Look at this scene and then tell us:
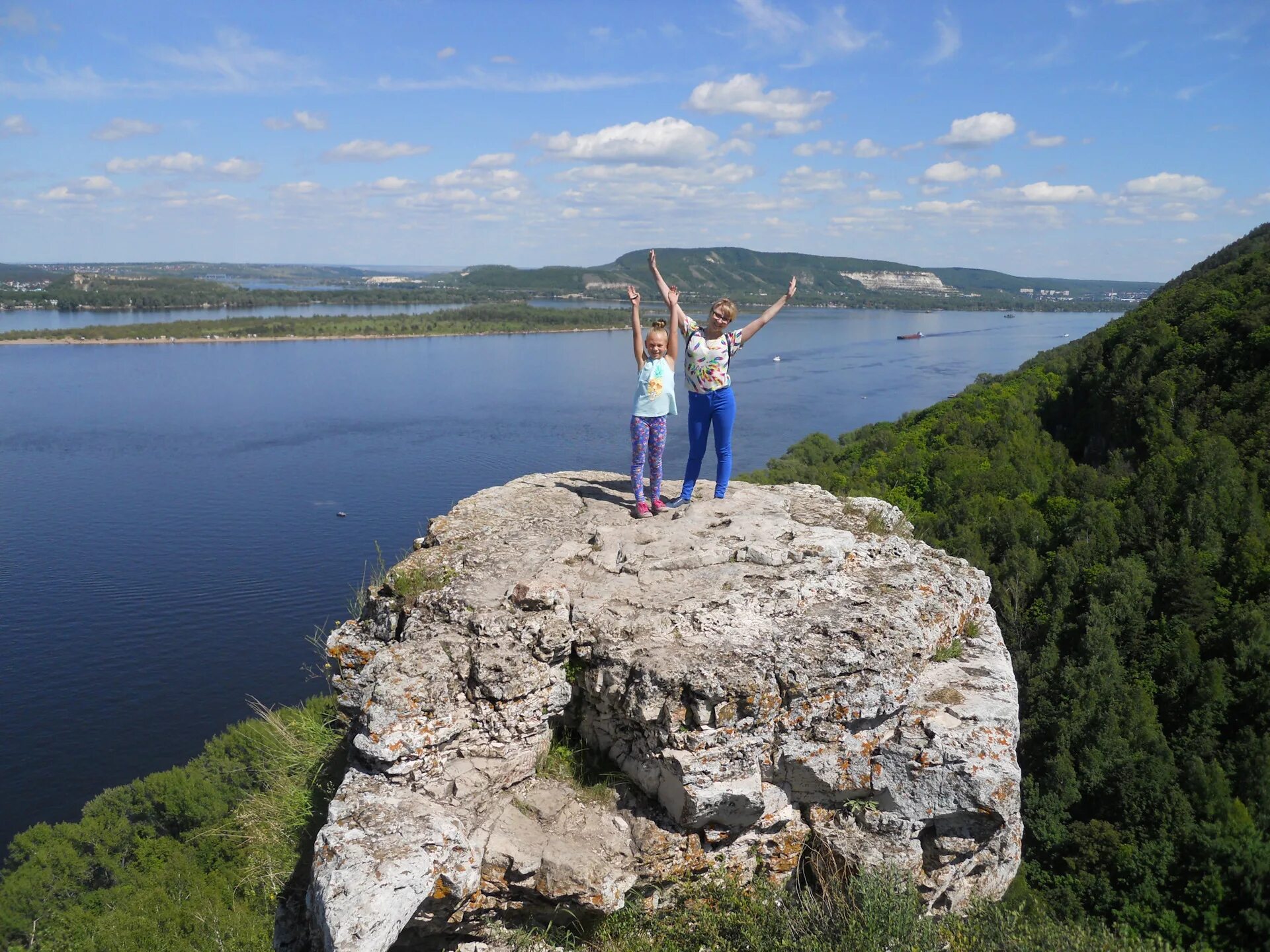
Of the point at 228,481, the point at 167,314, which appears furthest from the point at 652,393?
the point at 167,314

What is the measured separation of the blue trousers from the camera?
27.5 ft

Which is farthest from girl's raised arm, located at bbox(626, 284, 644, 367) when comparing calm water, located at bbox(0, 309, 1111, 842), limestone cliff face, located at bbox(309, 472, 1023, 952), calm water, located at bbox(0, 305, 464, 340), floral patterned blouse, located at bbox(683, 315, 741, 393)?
calm water, located at bbox(0, 305, 464, 340)

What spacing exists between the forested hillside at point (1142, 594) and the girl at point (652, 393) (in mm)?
12147

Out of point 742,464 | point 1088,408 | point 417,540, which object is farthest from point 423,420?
point 417,540

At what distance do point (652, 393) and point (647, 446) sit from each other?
0.58 meters

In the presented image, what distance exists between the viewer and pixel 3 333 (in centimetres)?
11188

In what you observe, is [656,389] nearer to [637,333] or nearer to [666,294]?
[637,333]

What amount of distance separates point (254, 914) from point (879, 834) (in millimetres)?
6267

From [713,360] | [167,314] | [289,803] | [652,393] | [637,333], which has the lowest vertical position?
[289,803]

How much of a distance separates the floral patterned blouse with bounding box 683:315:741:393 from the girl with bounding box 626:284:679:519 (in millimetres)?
203

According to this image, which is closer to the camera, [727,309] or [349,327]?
[727,309]

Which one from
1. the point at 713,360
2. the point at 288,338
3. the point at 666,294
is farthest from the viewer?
the point at 288,338

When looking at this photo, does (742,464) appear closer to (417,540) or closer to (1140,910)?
(1140,910)

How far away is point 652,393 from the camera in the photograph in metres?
8.13
